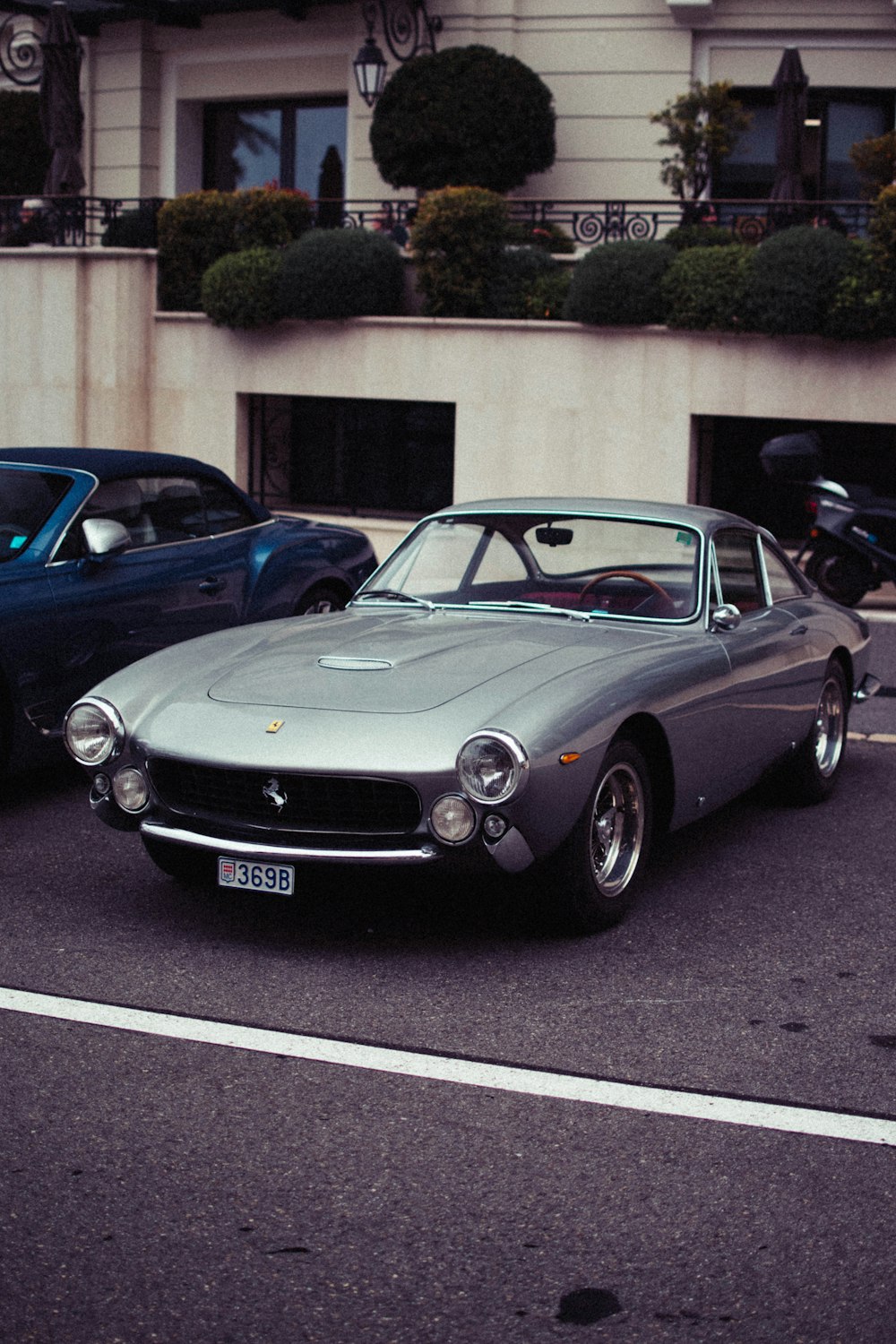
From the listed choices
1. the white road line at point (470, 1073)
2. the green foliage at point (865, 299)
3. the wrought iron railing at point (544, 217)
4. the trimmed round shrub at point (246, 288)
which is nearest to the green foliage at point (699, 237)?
the wrought iron railing at point (544, 217)

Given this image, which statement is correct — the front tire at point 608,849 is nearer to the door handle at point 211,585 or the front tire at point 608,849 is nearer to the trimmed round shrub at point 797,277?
the door handle at point 211,585

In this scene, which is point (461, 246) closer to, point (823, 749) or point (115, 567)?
point (115, 567)

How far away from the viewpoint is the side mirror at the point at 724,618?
21.5 ft

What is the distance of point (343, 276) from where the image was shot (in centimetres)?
1800

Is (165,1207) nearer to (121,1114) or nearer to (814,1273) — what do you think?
(121,1114)

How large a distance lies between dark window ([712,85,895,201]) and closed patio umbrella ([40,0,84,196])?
780 centimetres

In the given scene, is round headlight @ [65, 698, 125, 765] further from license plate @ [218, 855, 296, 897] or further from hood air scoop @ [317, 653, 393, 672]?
hood air scoop @ [317, 653, 393, 672]

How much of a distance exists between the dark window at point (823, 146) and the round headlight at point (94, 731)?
16566 millimetres

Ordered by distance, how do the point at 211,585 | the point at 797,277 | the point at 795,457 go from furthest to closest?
the point at 797,277 < the point at 795,457 < the point at 211,585

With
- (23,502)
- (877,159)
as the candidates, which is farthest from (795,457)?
(23,502)

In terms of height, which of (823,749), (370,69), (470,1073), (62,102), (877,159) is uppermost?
(370,69)

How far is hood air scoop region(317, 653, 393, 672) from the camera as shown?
575 centimetres

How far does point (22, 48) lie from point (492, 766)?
20816 millimetres

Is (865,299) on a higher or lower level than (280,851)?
higher
